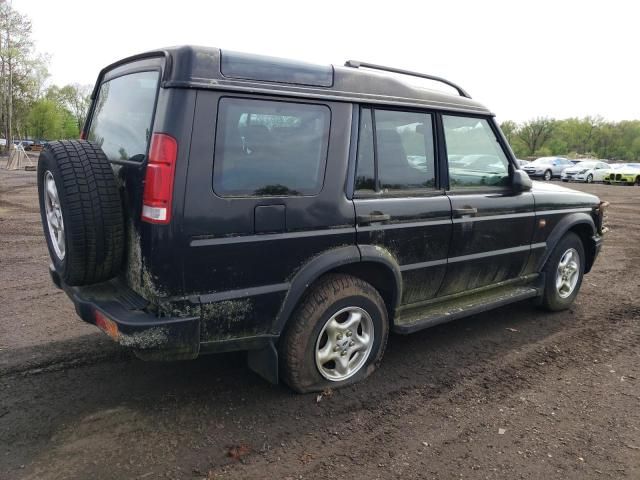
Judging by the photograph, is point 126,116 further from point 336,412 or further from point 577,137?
point 577,137

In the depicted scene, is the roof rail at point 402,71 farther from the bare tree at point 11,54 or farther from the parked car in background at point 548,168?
the bare tree at point 11,54

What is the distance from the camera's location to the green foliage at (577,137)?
75875 mm

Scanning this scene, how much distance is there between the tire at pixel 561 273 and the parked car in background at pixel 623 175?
94.5ft

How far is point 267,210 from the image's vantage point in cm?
286

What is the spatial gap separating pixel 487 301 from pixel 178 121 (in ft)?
9.64

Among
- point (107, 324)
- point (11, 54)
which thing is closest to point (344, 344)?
point (107, 324)

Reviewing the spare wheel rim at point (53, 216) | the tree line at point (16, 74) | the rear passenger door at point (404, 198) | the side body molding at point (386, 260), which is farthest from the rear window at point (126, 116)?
the tree line at point (16, 74)

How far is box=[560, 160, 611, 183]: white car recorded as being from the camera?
3105 cm

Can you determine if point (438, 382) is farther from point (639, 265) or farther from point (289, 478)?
point (639, 265)

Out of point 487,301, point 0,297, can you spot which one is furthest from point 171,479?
point 0,297

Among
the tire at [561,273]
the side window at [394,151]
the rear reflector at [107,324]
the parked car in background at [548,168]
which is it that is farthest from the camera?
the parked car in background at [548,168]

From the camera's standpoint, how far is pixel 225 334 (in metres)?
2.86

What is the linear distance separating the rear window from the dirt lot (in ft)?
4.99

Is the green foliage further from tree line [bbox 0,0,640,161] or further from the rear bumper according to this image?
the rear bumper
